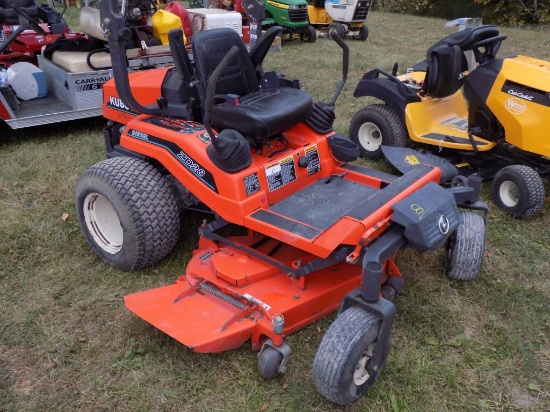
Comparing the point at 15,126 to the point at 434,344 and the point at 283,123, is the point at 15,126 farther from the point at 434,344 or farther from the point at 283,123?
the point at 434,344

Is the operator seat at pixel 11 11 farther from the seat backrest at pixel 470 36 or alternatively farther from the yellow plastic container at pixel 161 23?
the seat backrest at pixel 470 36

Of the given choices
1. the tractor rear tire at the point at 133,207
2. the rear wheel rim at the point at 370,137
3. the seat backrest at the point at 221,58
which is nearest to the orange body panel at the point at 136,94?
the seat backrest at the point at 221,58

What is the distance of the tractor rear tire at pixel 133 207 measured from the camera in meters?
2.90

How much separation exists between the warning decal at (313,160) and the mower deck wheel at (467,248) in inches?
34.8

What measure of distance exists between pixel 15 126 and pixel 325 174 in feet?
9.82

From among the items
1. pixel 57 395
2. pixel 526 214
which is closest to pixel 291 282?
pixel 57 395

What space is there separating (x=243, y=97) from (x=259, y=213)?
0.85 metres

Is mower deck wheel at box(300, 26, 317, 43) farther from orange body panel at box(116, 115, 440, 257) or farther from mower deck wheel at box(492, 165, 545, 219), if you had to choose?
orange body panel at box(116, 115, 440, 257)

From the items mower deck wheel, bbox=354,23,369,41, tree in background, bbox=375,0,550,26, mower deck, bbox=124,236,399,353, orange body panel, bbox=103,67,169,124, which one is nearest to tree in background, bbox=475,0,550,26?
tree in background, bbox=375,0,550,26

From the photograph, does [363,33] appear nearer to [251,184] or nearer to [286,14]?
[286,14]

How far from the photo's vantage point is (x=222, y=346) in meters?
2.38

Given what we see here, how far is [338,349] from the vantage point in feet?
6.93

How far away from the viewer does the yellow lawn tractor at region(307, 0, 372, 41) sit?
1015 centimetres

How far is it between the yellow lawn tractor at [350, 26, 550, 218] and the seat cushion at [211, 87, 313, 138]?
1188mm
